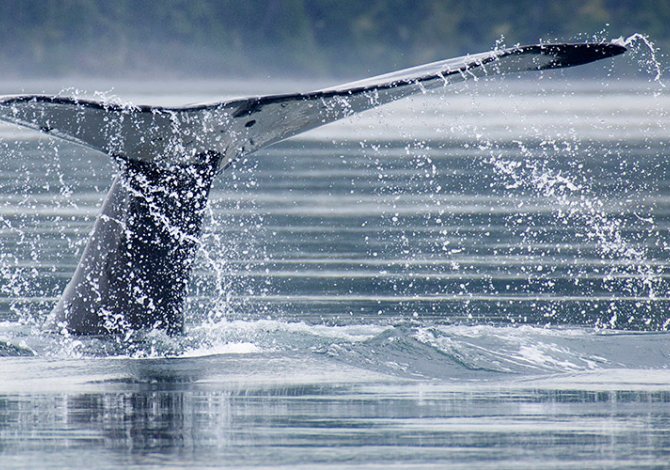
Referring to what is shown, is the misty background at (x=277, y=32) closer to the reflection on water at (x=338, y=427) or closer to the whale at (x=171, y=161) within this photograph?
the whale at (x=171, y=161)

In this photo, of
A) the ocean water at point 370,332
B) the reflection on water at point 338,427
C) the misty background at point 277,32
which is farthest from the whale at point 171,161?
the misty background at point 277,32

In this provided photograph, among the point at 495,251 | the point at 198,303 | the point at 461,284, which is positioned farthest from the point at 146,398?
the point at 495,251

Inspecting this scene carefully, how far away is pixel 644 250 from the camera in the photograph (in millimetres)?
16344

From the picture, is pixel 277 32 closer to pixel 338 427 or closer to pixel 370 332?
pixel 370 332

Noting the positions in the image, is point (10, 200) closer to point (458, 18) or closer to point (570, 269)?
point (570, 269)

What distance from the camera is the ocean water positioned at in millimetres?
7223

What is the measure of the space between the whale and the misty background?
67566 millimetres

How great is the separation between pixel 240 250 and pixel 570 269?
3077 millimetres

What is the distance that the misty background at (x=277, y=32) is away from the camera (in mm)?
80500

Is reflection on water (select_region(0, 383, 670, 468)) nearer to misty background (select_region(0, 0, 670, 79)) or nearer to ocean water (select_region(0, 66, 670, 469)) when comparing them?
ocean water (select_region(0, 66, 670, 469))

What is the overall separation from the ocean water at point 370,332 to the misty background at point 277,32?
5417 cm

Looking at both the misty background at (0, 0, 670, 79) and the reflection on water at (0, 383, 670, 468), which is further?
the misty background at (0, 0, 670, 79)

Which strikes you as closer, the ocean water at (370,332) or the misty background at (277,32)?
the ocean water at (370,332)

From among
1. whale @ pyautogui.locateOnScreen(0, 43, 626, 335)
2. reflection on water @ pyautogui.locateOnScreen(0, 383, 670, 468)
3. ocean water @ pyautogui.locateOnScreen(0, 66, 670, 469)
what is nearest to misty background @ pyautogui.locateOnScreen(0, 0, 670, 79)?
ocean water @ pyautogui.locateOnScreen(0, 66, 670, 469)
